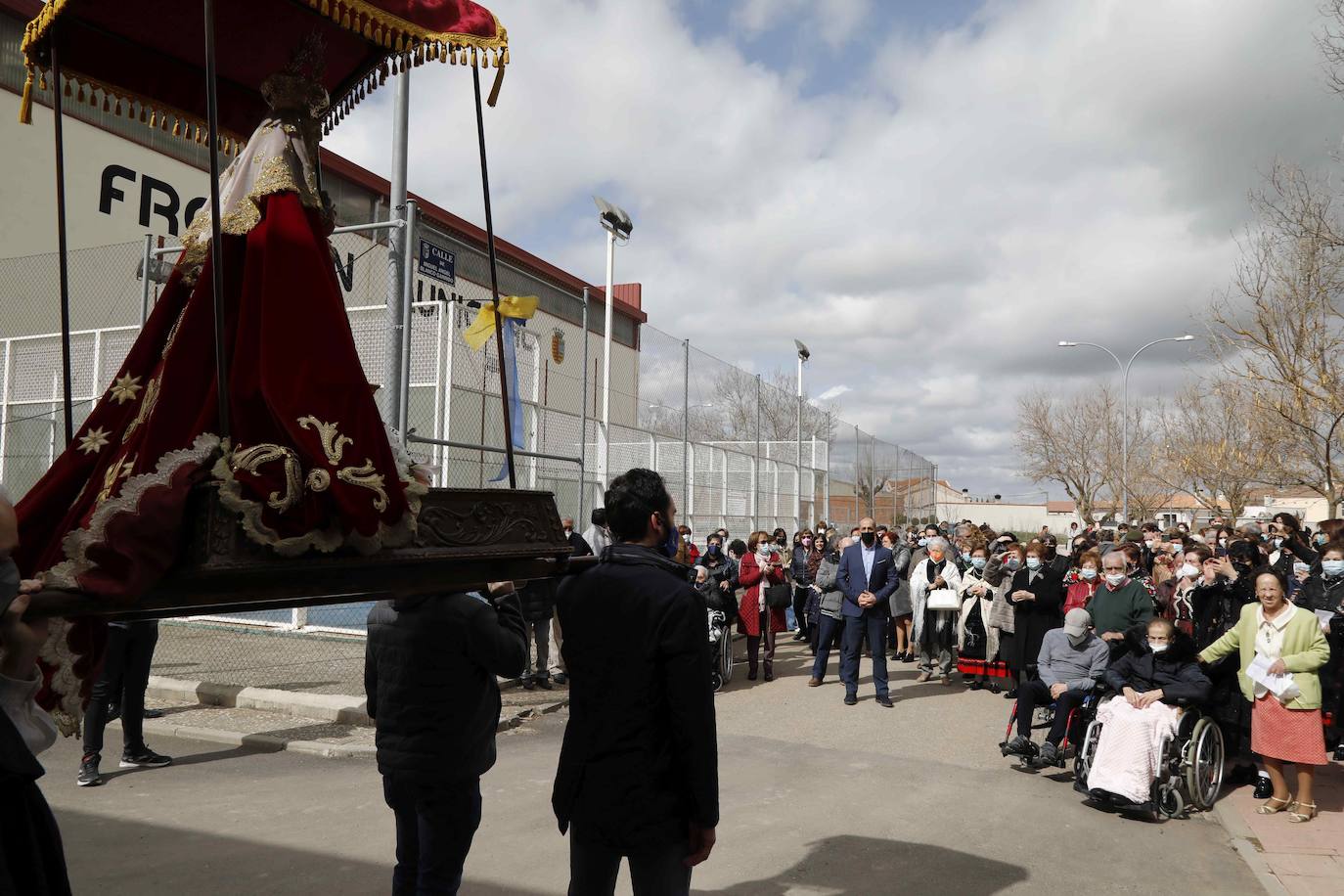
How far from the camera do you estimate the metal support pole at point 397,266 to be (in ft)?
28.4

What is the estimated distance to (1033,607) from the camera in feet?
32.4

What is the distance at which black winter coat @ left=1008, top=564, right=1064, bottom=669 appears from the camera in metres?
9.80

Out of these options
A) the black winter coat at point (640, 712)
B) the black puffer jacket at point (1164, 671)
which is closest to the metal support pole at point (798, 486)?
the black puffer jacket at point (1164, 671)

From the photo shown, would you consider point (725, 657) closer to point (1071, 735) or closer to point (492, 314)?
point (1071, 735)

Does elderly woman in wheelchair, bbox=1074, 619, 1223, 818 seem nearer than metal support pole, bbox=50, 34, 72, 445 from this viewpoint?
No

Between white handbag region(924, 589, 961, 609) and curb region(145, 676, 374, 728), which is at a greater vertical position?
white handbag region(924, 589, 961, 609)

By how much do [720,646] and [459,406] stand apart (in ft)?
13.2

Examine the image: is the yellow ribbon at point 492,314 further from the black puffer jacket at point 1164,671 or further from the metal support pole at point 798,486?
the metal support pole at point 798,486

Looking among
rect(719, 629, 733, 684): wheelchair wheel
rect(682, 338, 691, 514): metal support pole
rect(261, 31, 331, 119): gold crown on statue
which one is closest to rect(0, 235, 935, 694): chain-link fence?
rect(682, 338, 691, 514): metal support pole

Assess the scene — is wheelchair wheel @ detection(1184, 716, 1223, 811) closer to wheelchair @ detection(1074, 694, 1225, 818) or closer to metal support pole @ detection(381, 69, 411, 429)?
wheelchair @ detection(1074, 694, 1225, 818)

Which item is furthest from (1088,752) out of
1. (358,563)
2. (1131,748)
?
(358,563)

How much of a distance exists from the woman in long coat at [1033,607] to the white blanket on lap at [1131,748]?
2.94 m

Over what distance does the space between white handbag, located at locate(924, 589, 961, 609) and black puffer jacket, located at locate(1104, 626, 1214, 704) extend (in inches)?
161

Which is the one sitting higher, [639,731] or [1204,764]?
[639,731]
